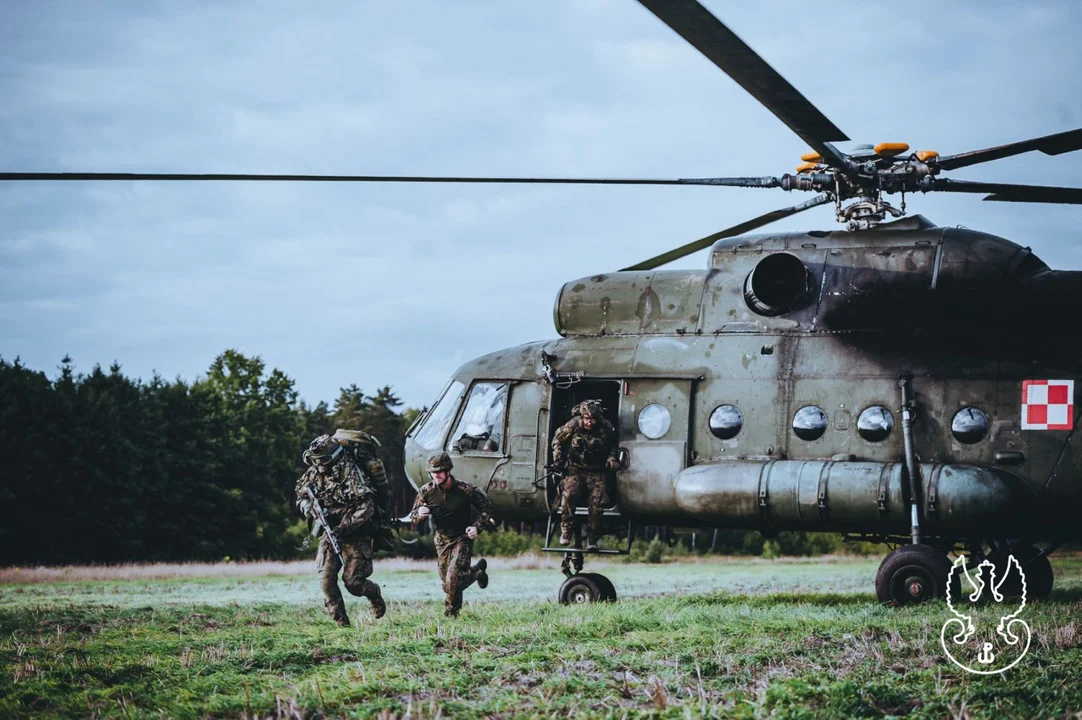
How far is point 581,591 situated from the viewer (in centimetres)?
1216

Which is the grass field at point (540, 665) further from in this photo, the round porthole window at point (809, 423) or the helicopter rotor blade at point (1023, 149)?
the helicopter rotor blade at point (1023, 149)

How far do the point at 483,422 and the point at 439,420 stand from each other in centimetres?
67

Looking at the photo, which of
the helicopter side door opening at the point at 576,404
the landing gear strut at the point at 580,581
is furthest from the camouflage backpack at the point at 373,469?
the helicopter side door opening at the point at 576,404

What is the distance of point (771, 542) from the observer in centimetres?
4175

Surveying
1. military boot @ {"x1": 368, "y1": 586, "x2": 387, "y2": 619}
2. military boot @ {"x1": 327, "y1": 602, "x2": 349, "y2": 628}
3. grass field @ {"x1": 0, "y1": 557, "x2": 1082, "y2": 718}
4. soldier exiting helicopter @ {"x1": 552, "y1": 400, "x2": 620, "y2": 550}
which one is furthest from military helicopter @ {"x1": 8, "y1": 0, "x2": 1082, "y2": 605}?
military boot @ {"x1": 327, "y1": 602, "x2": 349, "y2": 628}

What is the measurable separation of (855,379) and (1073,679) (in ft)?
18.0

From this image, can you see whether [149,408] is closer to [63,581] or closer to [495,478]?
[63,581]

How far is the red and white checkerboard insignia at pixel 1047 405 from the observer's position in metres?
10.4

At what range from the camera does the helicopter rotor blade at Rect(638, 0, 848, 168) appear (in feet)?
21.8

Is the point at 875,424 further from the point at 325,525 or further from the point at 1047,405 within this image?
the point at 325,525

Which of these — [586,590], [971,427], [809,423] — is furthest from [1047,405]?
[586,590]

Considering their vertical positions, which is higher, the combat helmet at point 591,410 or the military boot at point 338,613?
the combat helmet at point 591,410

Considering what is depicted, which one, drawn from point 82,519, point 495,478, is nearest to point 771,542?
point 82,519

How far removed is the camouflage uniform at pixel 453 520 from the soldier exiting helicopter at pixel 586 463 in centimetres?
136
